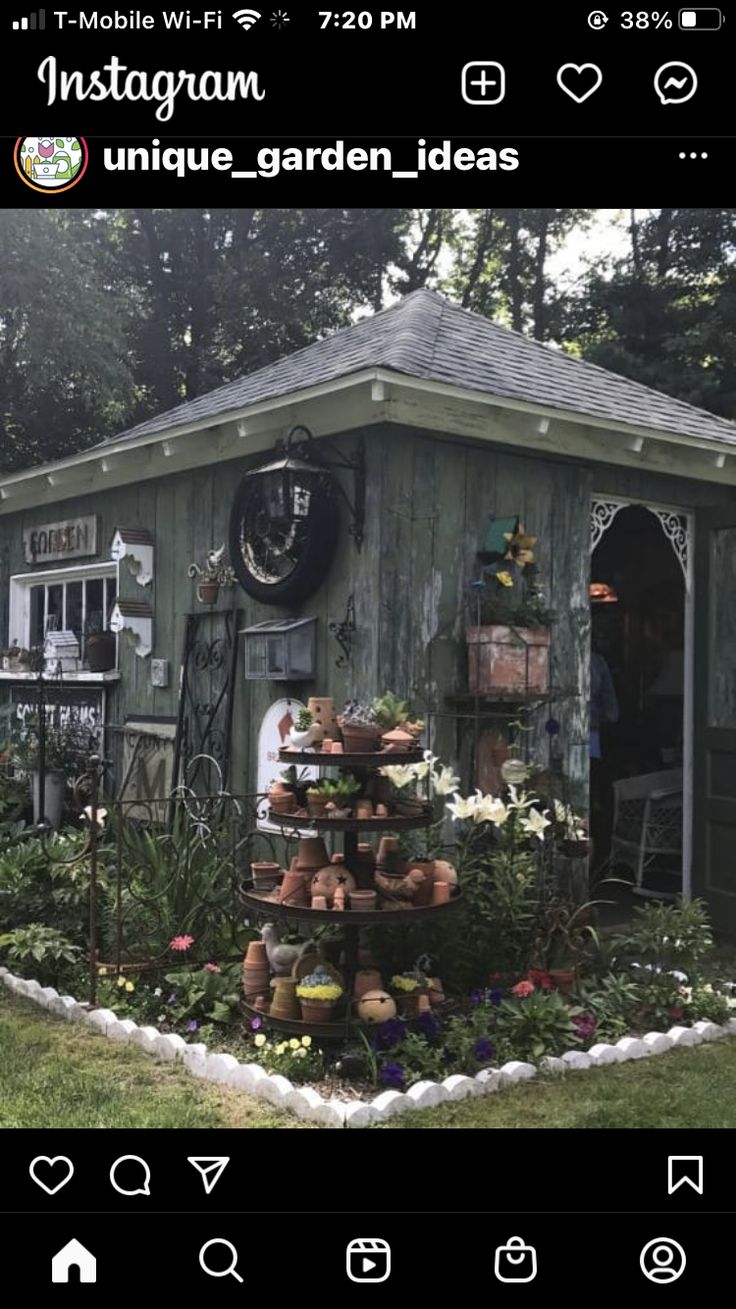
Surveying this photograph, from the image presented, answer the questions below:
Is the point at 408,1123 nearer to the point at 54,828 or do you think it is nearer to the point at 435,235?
the point at 54,828

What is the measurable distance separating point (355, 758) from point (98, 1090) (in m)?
1.41

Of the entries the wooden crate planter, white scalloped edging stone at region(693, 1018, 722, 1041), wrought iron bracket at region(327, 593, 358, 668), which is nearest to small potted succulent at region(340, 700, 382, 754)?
wrought iron bracket at region(327, 593, 358, 668)

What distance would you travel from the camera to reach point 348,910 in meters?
3.91

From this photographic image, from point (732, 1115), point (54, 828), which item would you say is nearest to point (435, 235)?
point (54, 828)

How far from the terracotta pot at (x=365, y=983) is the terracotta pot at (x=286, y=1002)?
0.22m

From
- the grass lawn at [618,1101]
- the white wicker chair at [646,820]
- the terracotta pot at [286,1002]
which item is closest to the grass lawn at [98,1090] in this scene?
the terracotta pot at [286,1002]

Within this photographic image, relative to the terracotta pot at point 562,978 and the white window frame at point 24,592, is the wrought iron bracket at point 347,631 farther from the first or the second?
the white window frame at point 24,592

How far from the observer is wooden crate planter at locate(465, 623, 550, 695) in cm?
508

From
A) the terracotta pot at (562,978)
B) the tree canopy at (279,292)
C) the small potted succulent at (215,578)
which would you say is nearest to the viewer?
the terracotta pot at (562,978)

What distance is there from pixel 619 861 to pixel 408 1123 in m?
4.35
